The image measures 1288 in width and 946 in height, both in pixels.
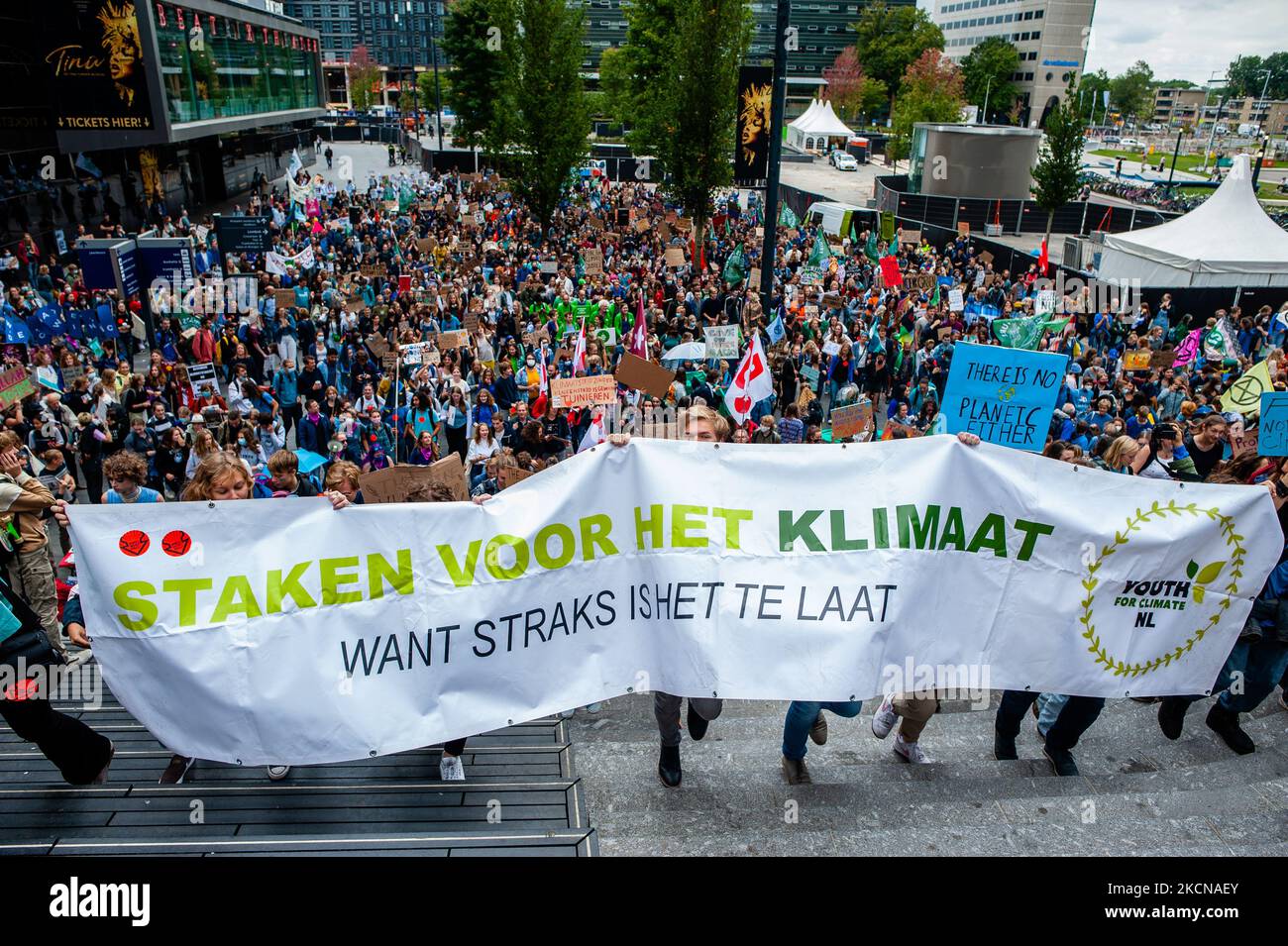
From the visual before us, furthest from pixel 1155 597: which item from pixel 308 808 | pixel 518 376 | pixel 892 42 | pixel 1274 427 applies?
pixel 892 42

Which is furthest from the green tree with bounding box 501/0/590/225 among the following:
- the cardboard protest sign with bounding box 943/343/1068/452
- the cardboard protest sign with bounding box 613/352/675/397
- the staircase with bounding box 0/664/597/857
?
the staircase with bounding box 0/664/597/857

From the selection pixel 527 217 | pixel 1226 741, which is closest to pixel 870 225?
pixel 527 217

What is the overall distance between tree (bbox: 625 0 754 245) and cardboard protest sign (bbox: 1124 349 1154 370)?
19.4 m

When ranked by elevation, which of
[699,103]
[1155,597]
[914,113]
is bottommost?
[1155,597]

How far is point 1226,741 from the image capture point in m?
5.55

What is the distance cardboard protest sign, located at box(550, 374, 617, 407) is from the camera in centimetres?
1029

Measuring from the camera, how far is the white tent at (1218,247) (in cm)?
2264

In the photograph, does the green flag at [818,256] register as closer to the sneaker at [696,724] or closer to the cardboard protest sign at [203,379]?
Answer: the cardboard protest sign at [203,379]

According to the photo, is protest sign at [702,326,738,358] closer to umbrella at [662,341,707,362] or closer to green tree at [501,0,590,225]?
umbrella at [662,341,707,362]

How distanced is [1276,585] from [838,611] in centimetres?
275

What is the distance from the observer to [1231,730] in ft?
18.2

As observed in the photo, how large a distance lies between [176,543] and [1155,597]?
16.4 feet

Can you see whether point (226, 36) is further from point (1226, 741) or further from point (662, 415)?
point (1226, 741)

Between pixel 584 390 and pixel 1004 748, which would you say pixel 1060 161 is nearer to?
pixel 584 390
